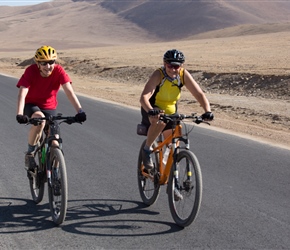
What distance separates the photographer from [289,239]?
17.8ft

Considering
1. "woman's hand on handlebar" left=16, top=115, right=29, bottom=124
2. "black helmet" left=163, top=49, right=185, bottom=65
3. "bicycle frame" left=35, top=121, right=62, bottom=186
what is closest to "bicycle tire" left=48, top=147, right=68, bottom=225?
"bicycle frame" left=35, top=121, right=62, bottom=186

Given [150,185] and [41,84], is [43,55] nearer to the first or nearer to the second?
[41,84]

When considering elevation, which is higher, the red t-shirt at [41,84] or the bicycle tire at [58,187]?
the red t-shirt at [41,84]

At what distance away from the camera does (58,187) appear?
5.77 m

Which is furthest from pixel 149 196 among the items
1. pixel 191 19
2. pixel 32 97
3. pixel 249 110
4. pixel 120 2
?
pixel 120 2

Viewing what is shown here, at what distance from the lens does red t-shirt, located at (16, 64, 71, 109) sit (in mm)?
6106

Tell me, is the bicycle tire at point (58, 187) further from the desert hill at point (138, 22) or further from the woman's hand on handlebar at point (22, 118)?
the desert hill at point (138, 22)

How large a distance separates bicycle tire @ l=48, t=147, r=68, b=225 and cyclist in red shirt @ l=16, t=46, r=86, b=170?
44 centimetres

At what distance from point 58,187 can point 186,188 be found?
123cm

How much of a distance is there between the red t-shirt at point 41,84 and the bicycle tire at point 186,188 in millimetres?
1498

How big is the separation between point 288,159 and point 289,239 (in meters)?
4.12

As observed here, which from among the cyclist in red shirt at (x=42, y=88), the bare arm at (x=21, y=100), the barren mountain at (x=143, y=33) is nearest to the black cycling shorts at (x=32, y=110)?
the cyclist in red shirt at (x=42, y=88)

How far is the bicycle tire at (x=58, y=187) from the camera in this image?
557 centimetres

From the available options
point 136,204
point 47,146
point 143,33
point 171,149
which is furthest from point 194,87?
point 143,33
